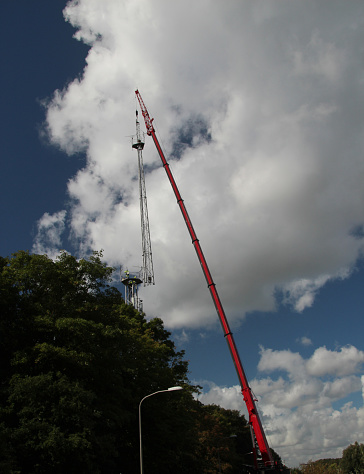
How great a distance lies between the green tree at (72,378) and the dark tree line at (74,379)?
Answer: 2.6 inches

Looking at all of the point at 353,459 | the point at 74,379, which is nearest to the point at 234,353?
the point at 74,379

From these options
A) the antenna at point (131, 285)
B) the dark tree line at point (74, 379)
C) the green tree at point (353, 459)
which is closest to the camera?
the dark tree line at point (74, 379)

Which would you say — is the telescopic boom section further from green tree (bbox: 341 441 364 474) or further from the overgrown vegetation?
green tree (bbox: 341 441 364 474)

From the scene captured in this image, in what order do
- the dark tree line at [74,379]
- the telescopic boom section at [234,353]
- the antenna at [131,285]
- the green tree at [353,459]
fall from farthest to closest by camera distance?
the green tree at [353,459], the antenna at [131,285], the telescopic boom section at [234,353], the dark tree line at [74,379]

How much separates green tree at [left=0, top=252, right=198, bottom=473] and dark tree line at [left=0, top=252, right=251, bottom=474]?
0.06 meters

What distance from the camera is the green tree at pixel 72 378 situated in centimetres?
2033

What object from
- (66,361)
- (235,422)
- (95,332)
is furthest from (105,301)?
(235,422)

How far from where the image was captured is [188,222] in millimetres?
38281

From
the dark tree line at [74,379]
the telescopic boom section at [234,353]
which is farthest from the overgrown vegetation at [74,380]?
the telescopic boom section at [234,353]

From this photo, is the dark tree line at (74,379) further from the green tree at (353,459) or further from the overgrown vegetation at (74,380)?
the green tree at (353,459)

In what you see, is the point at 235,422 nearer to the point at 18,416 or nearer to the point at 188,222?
the point at 188,222

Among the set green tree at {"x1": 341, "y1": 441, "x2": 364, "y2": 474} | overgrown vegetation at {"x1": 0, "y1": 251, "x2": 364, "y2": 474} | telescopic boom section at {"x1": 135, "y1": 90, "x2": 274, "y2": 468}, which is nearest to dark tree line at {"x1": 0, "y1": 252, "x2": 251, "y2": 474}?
overgrown vegetation at {"x1": 0, "y1": 251, "x2": 364, "y2": 474}

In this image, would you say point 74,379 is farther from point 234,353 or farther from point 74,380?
point 234,353

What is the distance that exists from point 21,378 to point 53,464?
515cm
